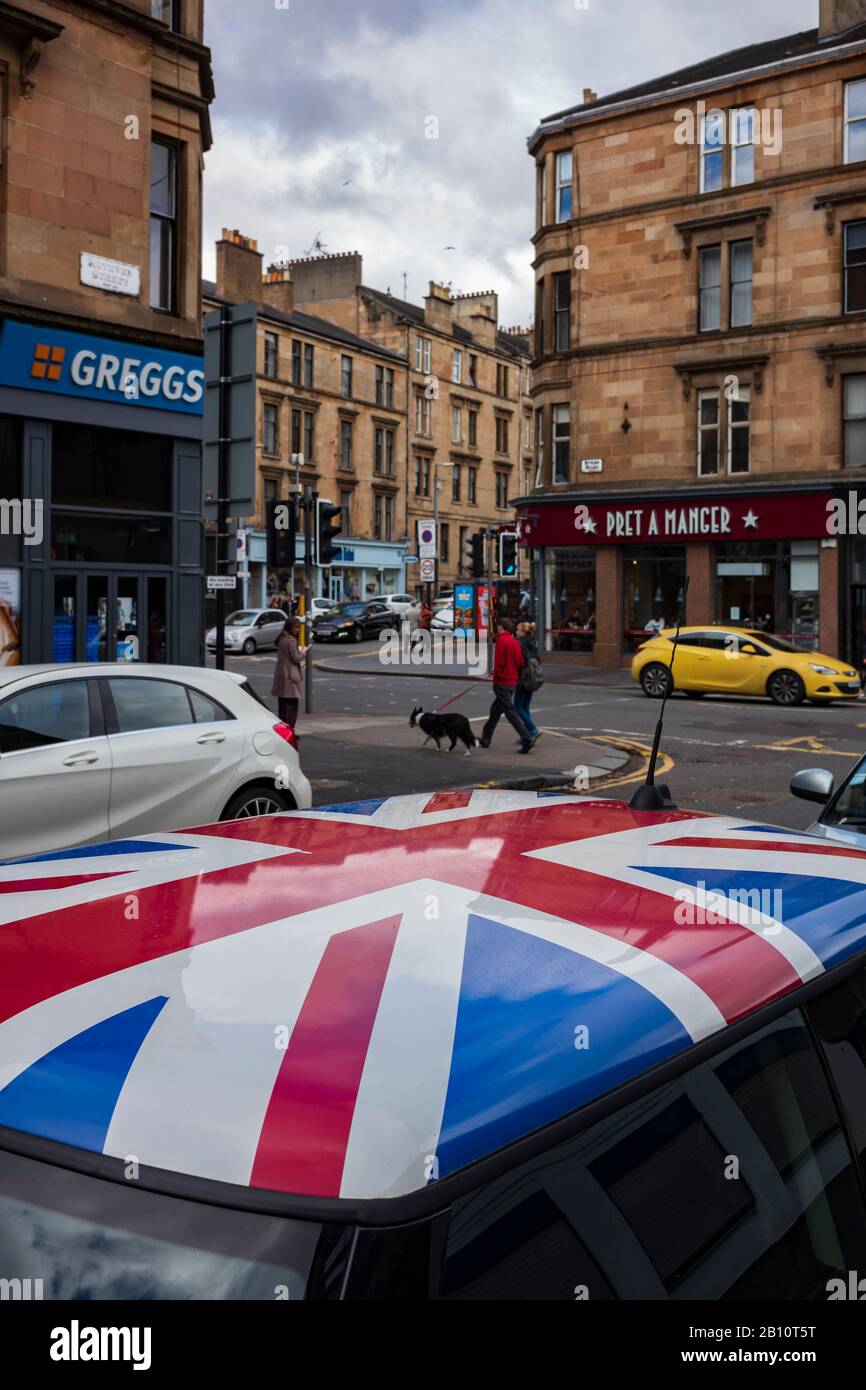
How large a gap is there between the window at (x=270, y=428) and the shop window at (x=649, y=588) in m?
28.2

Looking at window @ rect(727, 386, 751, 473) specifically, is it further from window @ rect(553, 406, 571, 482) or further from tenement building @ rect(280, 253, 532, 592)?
tenement building @ rect(280, 253, 532, 592)

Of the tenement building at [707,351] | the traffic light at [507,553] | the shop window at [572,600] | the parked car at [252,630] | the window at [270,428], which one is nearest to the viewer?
the traffic light at [507,553]

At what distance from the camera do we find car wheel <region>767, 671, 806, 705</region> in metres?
25.3

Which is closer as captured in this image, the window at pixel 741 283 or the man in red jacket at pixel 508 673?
the man in red jacket at pixel 508 673

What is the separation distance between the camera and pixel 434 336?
242ft

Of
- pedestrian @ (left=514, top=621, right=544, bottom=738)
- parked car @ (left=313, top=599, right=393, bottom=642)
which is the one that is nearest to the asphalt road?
pedestrian @ (left=514, top=621, right=544, bottom=738)

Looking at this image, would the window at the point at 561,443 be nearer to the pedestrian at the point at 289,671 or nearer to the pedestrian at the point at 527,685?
the pedestrian at the point at 527,685

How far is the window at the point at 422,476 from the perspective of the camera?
7225 centimetres

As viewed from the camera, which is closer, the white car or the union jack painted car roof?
the union jack painted car roof

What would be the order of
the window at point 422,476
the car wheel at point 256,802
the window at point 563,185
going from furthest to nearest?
the window at point 422,476
the window at point 563,185
the car wheel at point 256,802

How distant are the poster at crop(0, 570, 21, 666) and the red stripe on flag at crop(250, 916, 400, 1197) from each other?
1496 cm

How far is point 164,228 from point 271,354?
43582 millimetres

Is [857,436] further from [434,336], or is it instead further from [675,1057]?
[434,336]

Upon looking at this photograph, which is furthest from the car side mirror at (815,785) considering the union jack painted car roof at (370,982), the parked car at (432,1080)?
the parked car at (432,1080)
